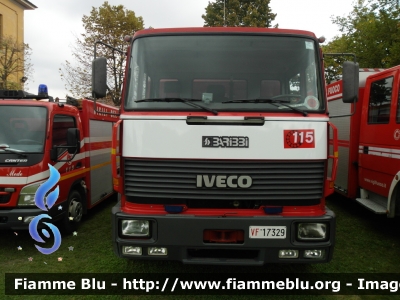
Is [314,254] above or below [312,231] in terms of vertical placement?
below

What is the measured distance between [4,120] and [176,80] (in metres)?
3.13

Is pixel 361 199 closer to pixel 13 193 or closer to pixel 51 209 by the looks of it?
pixel 51 209

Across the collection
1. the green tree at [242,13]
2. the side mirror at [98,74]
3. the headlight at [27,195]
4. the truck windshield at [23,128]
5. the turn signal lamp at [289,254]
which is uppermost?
the green tree at [242,13]

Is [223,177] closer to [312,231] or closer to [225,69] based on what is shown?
[312,231]

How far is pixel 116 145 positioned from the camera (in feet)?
12.1

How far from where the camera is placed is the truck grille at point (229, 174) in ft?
11.5

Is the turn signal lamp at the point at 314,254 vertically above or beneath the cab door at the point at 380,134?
beneath

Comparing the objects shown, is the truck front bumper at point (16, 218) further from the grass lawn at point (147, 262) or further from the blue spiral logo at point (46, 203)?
the grass lawn at point (147, 262)

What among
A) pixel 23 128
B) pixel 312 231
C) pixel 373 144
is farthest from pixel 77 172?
pixel 373 144

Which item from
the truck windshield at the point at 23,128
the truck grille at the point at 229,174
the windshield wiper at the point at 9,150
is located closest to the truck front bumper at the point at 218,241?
the truck grille at the point at 229,174

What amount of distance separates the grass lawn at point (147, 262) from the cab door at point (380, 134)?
0.79 m

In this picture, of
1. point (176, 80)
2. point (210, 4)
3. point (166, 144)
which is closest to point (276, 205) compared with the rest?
point (166, 144)

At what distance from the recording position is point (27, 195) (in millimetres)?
5082

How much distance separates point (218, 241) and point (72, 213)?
353 cm
